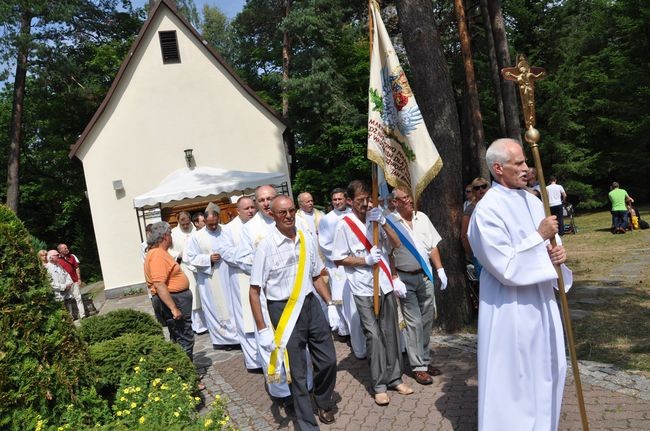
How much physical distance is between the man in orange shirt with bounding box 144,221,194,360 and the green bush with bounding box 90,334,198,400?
1.48 ft

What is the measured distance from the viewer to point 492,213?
3.52m

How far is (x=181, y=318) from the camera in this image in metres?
6.04

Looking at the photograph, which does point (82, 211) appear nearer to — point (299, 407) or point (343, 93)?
point (343, 93)

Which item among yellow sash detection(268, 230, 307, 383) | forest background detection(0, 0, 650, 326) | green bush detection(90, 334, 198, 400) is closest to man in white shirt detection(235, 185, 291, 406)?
green bush detection(90, 334, 198, 400)

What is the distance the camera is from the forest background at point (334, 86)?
73.5 feet

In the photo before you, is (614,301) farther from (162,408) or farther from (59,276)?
(59,276)

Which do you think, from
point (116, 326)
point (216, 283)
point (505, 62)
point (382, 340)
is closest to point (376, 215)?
point (382, 340)

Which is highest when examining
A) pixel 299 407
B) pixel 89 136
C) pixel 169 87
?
pixel 169 87

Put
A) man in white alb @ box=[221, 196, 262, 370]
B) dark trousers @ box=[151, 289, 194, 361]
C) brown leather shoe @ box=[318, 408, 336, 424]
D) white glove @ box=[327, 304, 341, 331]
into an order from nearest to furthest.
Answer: brown leather shoe @ box=[318, 408, 336, 424]
dark trousers @ box=[151, 289, 194, 361]
man in white alb @ box=[221, 196, 262, 370]
white glove @ box=[327, 304, 341, 331]

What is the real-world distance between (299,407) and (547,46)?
27.6m

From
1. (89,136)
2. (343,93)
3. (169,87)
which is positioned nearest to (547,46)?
A: (343,93)

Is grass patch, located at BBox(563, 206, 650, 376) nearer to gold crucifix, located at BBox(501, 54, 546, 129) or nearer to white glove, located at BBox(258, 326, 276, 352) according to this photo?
gold crucifix, located at BBox(501, 54, 546, 129)

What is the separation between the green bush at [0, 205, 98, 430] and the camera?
383 centimetres

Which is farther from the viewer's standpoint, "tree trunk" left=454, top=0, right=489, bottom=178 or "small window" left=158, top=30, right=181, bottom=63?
"small window" left=158, top=30, right=181, bottom=63
